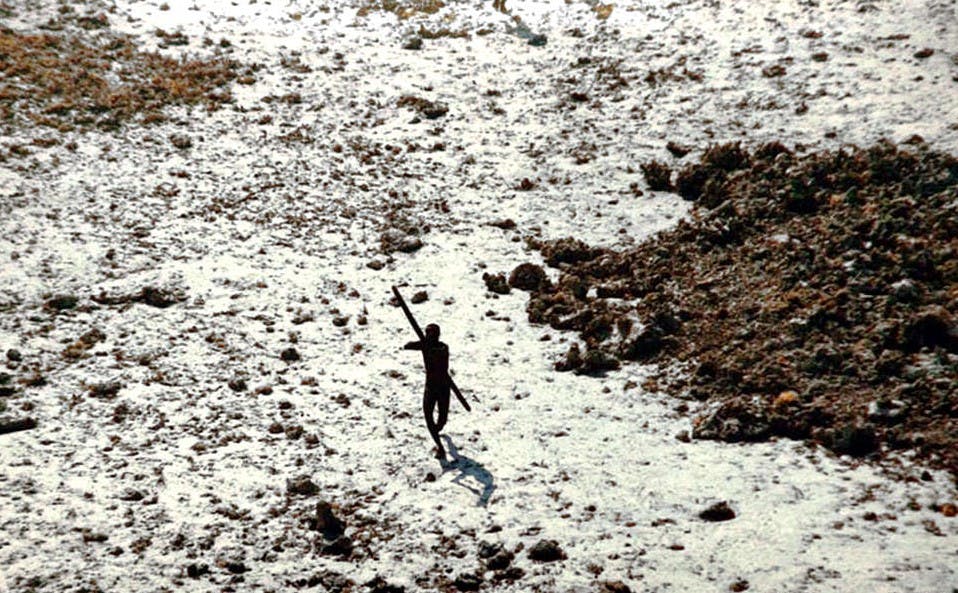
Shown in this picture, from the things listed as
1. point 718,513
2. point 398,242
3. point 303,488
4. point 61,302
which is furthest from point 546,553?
point 61,302

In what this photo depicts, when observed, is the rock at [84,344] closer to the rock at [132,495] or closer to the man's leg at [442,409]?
the rock at [132,495]

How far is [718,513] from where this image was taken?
26.1 feet

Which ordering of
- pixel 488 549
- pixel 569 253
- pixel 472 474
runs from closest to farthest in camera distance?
pixel 488 549 → pixel 472 474 → pixel 569 253

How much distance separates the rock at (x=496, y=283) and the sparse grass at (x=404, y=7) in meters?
19.1

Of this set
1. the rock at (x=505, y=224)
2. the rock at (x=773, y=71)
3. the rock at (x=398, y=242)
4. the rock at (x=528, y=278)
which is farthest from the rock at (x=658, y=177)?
the rock at (x=398, y=242)

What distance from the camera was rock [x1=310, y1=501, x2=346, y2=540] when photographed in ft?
27.1

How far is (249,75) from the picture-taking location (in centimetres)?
2498

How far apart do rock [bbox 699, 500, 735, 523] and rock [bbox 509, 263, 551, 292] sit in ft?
26.0

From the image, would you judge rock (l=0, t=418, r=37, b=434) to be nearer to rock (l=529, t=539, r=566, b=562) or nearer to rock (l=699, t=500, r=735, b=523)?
rock (l=529, t=539, r=566, b=562)

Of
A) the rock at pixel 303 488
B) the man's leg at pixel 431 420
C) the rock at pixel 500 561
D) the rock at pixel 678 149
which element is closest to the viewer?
the rock at pixel 500 561

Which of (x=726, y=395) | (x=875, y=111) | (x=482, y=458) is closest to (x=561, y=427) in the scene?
(x=482, y=458)

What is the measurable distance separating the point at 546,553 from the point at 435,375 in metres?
3.23

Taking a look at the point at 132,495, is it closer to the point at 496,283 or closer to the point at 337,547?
the point at 337,547

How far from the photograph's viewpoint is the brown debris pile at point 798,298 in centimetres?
941
